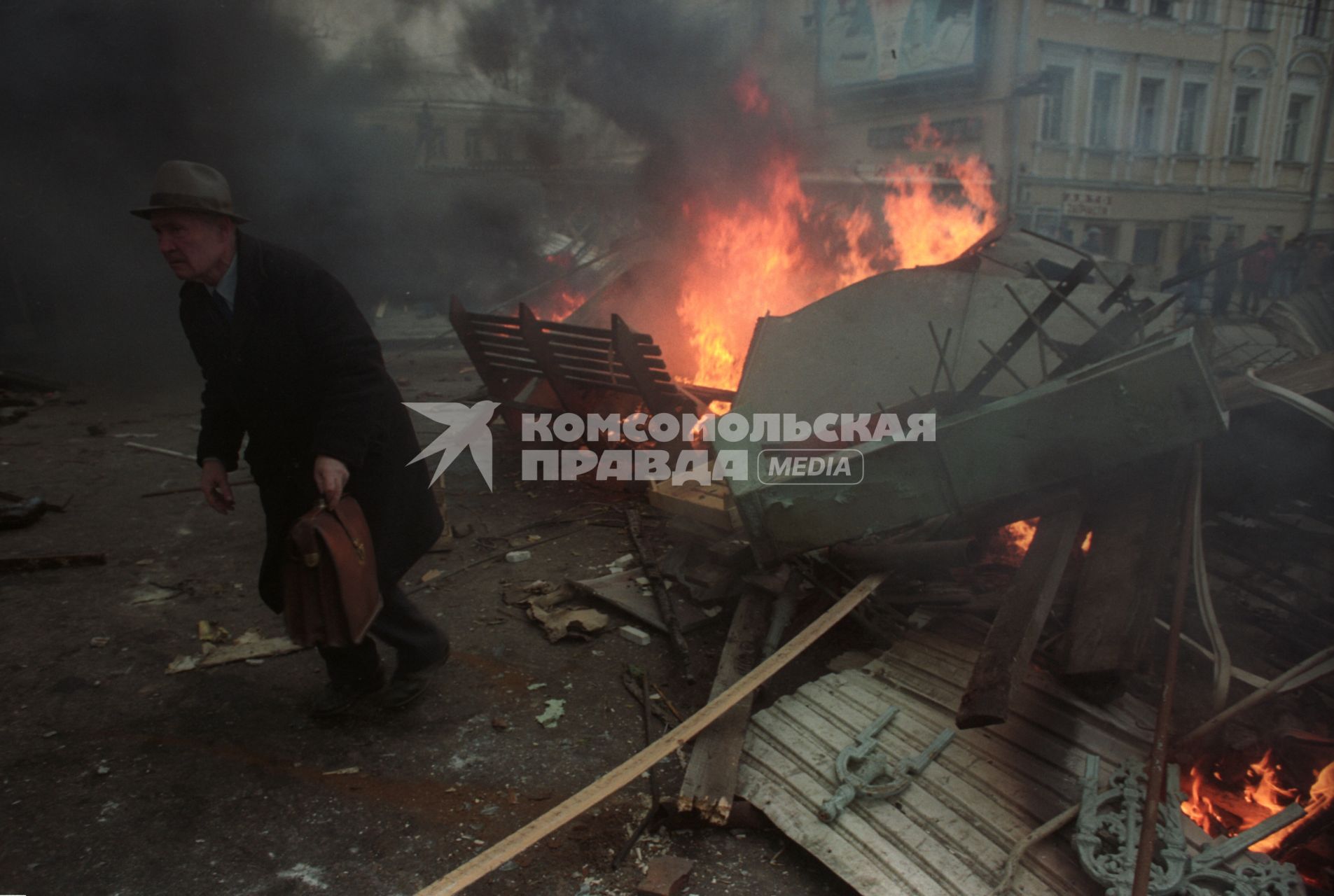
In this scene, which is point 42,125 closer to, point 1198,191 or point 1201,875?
point 1201,875

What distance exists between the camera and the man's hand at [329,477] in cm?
251

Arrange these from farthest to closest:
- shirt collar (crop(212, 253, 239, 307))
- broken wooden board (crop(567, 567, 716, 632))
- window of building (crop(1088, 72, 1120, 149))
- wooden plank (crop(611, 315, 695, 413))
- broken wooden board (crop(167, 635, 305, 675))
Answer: window of building (crop(1088, 72, 1120, 149)), wooden plank (crop(611, 315, 695, 413)), broken wooden board (crop(567, 567, 716, 632)), broken wooden board (crop(167, 635, 305, 675)), shirt collar (crop(212, 253, 239, 307))

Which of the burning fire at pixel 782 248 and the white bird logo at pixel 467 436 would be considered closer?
the white bird logo at pixel 467 436

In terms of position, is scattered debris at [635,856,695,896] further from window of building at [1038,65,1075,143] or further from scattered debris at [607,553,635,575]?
window of building at [1038,65,1075,143]

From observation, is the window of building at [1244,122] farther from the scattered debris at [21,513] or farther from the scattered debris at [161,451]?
the scattered debris at [21,513]

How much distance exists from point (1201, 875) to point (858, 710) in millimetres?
1110

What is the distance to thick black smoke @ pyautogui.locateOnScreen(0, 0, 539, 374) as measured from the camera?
11430 mm

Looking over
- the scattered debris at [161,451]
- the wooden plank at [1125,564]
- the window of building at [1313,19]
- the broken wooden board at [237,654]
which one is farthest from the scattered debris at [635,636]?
the window of building at [1313,19]

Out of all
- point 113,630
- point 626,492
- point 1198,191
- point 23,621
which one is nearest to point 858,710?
point 626,492

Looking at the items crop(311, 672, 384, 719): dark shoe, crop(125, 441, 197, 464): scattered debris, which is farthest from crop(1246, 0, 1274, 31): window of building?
crop(311, 672, 384, 719): dark shoe

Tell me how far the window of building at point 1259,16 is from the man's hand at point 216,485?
2718 centimetres

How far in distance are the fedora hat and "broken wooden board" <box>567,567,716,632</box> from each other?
250 centimetres

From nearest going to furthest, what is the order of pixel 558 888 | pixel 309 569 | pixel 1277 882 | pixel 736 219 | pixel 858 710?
pixel 1277 882, pixel 558 888, pixel 309 569, pixel 858 710, pixel 736 219

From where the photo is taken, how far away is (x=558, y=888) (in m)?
2.26
